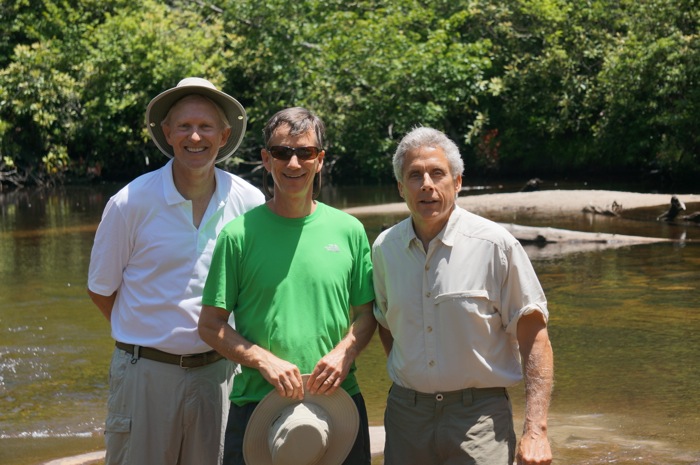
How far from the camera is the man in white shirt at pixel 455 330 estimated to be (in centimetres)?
309

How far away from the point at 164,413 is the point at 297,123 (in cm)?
107

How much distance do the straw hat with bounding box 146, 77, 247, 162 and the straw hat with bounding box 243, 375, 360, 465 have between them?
1.05 metres

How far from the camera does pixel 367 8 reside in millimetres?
28625

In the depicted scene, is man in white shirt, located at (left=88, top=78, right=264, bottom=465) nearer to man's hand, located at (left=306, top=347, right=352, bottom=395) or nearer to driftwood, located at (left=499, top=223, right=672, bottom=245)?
man's hand, located at (left=306, top=347, right=352, bottom=395)

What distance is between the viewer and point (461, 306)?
311 centimetres

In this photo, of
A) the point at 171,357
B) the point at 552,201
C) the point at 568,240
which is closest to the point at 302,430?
the point at 171,357

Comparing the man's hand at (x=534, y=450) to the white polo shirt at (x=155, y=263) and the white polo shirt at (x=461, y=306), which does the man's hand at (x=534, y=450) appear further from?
the white polo shirt at (x=155, y=263)

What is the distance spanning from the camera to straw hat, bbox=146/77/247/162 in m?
3.62

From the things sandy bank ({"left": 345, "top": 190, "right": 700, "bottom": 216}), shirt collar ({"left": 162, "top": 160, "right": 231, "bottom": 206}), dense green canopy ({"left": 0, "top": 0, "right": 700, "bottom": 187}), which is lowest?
sandy bank ({"left": 345, "top": 190, "right": 700, "bottom": 216})

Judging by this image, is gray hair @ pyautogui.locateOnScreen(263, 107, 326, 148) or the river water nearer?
gray hair @ pyautogui.locateOnScreen(263, 107, 326, 148)

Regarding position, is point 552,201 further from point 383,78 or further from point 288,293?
point 288,293

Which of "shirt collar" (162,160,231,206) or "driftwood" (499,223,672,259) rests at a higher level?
"shirt collar" (162,160,231,206)

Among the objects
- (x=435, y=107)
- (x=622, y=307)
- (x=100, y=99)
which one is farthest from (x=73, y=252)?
(x=100, y=99)

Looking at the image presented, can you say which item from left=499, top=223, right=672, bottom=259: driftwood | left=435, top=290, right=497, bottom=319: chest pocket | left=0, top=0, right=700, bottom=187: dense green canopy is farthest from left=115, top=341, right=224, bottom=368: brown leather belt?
left=0, top=0, right=700, bottom=187: dense green canopy
